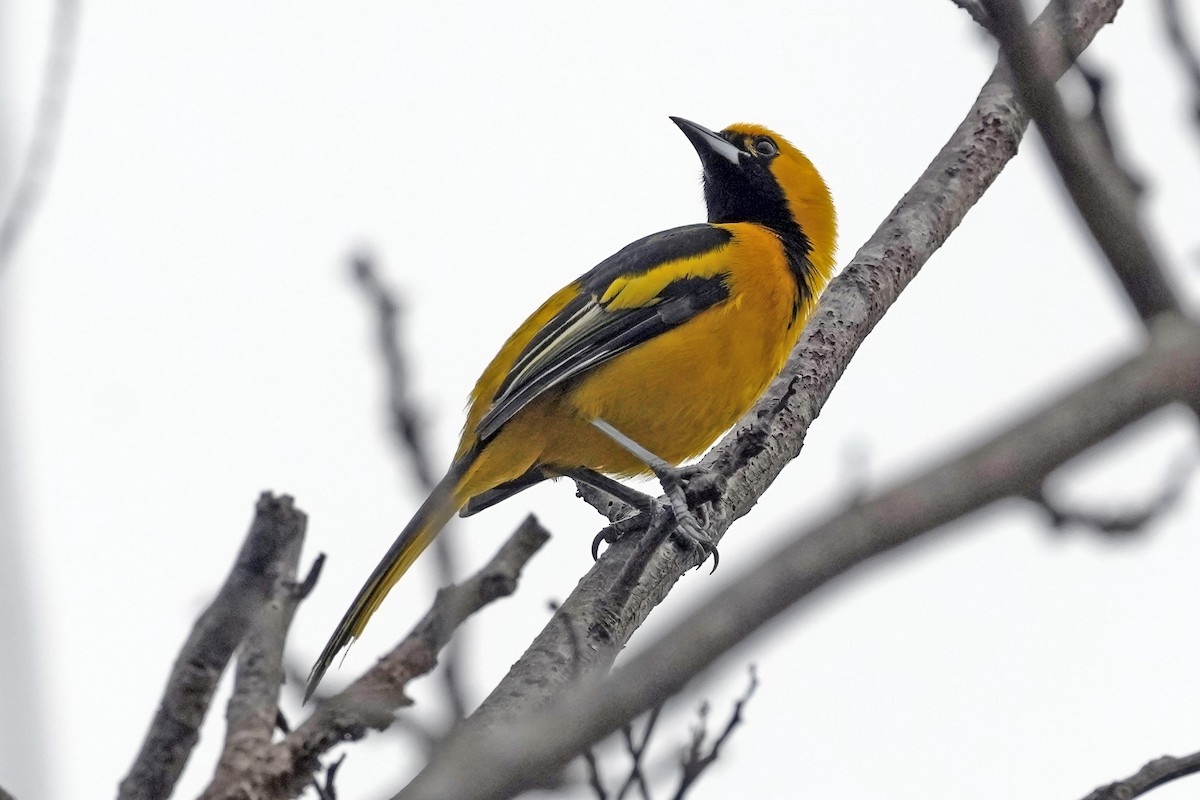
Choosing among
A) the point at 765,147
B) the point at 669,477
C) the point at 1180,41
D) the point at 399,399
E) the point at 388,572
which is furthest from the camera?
the point at 765,147

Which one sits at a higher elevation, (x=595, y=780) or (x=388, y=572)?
(x=388, y=572)

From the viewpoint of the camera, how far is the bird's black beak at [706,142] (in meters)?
7.33

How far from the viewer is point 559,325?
19.7 ft

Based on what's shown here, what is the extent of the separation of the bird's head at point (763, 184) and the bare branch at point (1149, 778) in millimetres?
4504

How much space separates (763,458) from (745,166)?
2.91m

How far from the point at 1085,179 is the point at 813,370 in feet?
Answer: 11.5

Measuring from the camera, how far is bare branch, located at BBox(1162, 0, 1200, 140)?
2.10 meters

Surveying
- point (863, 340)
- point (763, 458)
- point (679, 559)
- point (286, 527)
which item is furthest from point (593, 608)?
point (863, 340)

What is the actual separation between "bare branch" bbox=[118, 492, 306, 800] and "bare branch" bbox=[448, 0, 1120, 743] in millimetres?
830

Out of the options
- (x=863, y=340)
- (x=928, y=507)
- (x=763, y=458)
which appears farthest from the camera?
(x=863, y=340)

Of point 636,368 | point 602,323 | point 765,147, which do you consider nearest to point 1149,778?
point 636,368

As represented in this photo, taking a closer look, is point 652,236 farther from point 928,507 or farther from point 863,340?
point 928,507

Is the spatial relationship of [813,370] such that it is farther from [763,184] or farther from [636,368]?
[763,184]

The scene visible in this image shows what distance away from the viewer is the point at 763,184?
23.7ft
